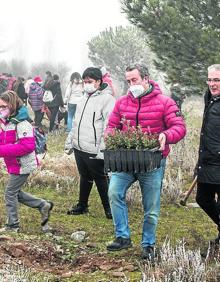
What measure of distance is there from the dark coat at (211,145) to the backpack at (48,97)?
1051cm

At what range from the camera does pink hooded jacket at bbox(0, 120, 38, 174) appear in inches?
213

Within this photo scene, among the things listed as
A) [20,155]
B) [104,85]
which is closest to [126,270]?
[20,155]

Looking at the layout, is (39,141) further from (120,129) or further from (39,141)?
(120,129)

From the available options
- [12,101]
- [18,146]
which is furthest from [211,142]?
[12,101]

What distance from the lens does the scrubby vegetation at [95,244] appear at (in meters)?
4.05

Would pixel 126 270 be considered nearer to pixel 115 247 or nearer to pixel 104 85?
pixel 115 247

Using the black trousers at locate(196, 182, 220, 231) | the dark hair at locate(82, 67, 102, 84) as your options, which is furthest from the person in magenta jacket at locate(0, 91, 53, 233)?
the black trousers at locate(196, 182, 220, 231)

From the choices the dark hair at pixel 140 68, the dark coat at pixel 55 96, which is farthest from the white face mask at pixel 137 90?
the dark coat at pixel 55 96

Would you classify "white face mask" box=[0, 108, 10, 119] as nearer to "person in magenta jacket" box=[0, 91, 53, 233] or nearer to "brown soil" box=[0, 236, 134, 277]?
"person in magenta jacket" box=[0, 91, 53, 233]

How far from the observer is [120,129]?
4980 mm

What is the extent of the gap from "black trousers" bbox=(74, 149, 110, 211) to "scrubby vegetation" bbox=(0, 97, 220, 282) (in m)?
0.27

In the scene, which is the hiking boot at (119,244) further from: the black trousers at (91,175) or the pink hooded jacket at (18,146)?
the black trousers at (91,175)

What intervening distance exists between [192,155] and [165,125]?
238 inches

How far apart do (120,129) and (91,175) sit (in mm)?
1695
